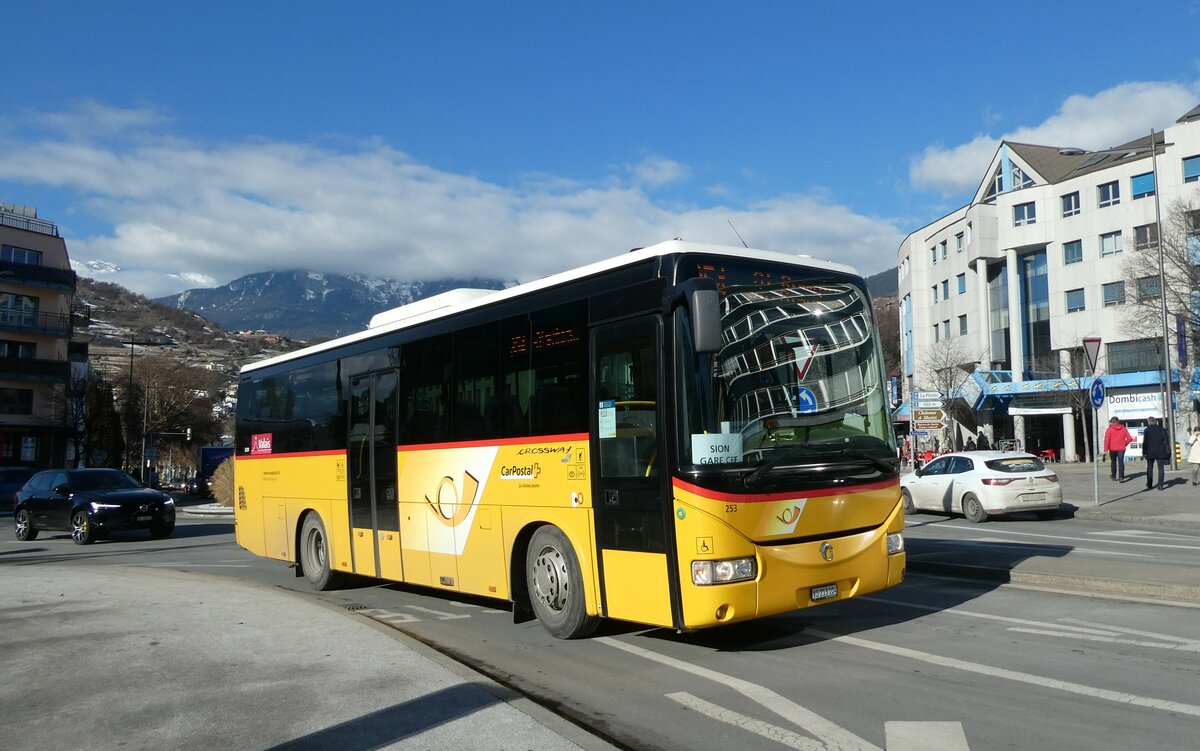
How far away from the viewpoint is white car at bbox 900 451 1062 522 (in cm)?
1931

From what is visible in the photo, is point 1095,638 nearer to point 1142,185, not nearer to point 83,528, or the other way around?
point 83,528

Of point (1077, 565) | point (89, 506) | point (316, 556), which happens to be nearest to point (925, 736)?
point (1077, 565)

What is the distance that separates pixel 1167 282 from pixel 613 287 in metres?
42.3

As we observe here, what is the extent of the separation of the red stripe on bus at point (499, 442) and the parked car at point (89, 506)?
1421cm

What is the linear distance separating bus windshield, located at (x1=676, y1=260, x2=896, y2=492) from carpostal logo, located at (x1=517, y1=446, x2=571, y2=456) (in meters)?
1.43

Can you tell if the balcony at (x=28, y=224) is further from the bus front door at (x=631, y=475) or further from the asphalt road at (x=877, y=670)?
the bus front door at (x=631, y=475)

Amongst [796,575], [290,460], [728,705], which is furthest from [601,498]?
[290,460]

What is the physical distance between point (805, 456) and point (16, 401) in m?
73.5

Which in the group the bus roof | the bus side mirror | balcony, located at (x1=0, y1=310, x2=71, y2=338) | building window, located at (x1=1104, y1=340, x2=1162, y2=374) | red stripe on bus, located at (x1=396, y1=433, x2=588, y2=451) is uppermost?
balcony, located at (x1=0, y1=310, x2=71, y2=338)

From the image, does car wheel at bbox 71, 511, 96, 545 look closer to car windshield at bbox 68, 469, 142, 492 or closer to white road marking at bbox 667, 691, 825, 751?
car windshield at bbox 68, 469, 142, 492

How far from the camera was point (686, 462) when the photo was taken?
713cm

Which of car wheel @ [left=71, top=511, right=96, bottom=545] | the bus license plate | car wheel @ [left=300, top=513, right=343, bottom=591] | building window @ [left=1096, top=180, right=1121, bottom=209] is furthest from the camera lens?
building window @ [left=1096, top=180, right=1121, bottom=209]

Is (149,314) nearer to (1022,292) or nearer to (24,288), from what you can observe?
(24,288)

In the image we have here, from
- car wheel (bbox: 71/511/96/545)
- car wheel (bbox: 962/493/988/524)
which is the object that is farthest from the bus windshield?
car wheel (bbox: 71/511/96/545)
